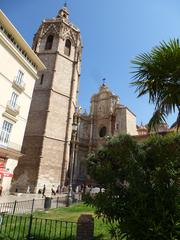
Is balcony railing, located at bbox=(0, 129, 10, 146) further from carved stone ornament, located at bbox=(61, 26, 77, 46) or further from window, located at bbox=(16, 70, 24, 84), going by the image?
carved stone ornament, located at bbox=(61, 26, 77, 46)

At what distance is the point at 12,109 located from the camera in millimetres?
20875

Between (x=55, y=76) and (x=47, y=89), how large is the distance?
7.55 feet

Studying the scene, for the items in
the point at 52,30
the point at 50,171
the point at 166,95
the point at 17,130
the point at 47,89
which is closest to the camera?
the point at 166,95

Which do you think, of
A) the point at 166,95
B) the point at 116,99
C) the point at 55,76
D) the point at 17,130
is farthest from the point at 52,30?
the point at 166,95

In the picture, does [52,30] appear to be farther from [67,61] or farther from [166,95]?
[166,95]

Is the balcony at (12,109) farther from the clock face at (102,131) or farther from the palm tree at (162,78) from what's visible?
the clock face at (102,131)

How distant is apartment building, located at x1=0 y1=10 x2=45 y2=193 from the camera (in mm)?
20016

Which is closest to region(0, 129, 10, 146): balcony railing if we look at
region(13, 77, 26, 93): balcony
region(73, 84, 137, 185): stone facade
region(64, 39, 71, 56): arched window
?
region(13, 77, 26, 93): balcony

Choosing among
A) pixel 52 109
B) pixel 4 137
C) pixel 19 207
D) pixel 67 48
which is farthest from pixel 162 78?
pixel 67 48

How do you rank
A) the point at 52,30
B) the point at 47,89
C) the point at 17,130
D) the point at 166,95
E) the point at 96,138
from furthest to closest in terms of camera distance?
the point at 96,138 → the point at 52,30 → the point at 47,89 → the point at 17,130 → the point at 166,95

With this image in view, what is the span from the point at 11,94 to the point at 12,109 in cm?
144

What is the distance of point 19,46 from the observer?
23016 mm

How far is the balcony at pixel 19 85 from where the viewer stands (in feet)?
70.9

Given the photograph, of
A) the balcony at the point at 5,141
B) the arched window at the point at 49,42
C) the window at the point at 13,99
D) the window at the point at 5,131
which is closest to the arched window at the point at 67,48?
the arched window at the point at 49,42
